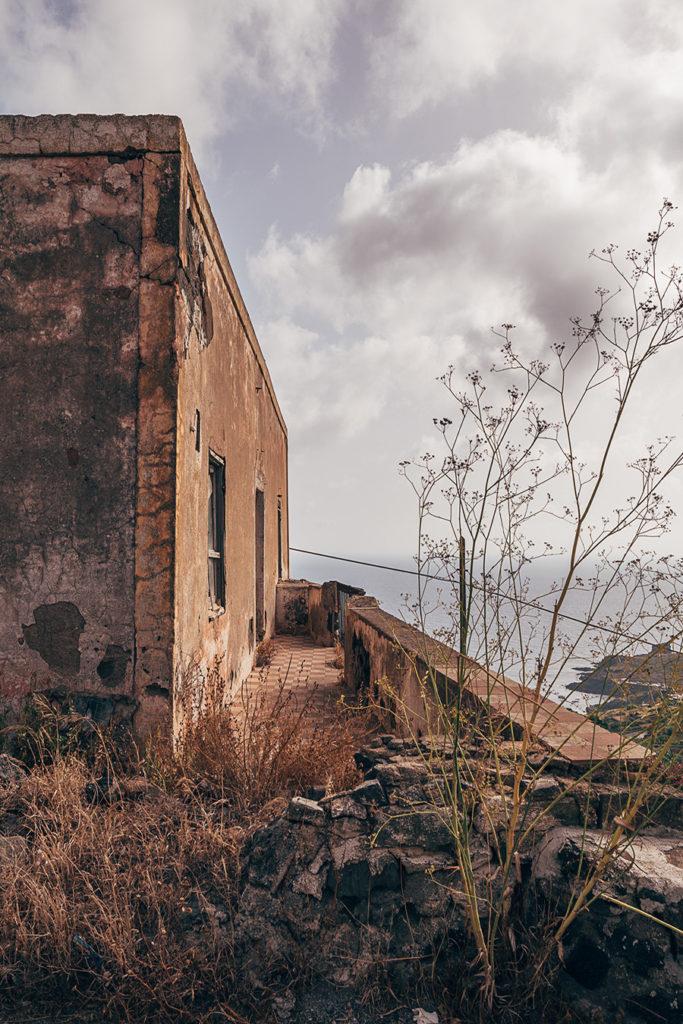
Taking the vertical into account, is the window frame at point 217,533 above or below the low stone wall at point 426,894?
above

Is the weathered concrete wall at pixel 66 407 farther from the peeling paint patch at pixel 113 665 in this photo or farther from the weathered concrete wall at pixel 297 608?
the weathered concrete wall at pixel 297 608

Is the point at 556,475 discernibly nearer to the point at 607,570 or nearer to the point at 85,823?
the point at 607,570

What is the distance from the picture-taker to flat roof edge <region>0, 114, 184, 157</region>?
165 inches

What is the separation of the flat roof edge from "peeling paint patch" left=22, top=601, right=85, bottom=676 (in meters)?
2.95

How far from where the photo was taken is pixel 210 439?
17.4 ft

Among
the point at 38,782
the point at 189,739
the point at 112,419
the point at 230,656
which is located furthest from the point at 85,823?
the point at 230,656

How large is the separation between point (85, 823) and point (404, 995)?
5.22ft

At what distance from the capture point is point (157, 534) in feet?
13.4

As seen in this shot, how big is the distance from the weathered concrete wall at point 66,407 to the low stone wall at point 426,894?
1.96 metres

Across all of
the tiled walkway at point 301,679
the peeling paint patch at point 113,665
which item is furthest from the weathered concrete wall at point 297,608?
the peeling paint patch at point 113,665

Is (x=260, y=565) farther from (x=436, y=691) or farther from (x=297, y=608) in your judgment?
(x=436, y=691)

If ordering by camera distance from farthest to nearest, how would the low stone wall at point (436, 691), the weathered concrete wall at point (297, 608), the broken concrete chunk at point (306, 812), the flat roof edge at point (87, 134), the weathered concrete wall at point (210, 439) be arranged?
the weathered concrete wall at point (297, 608)
the weathered concrete wall at point (210, 439)
the flat roof edge at point (87, 134)
the broken concrete chunk at point (306, 812)
the low stone wall at point (436, 691)

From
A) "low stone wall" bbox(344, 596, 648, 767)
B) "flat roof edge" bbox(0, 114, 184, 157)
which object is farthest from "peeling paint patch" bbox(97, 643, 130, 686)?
"flat roof edge" bbox(0, 114, 184, 157)

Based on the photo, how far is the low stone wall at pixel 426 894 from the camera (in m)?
2.26
